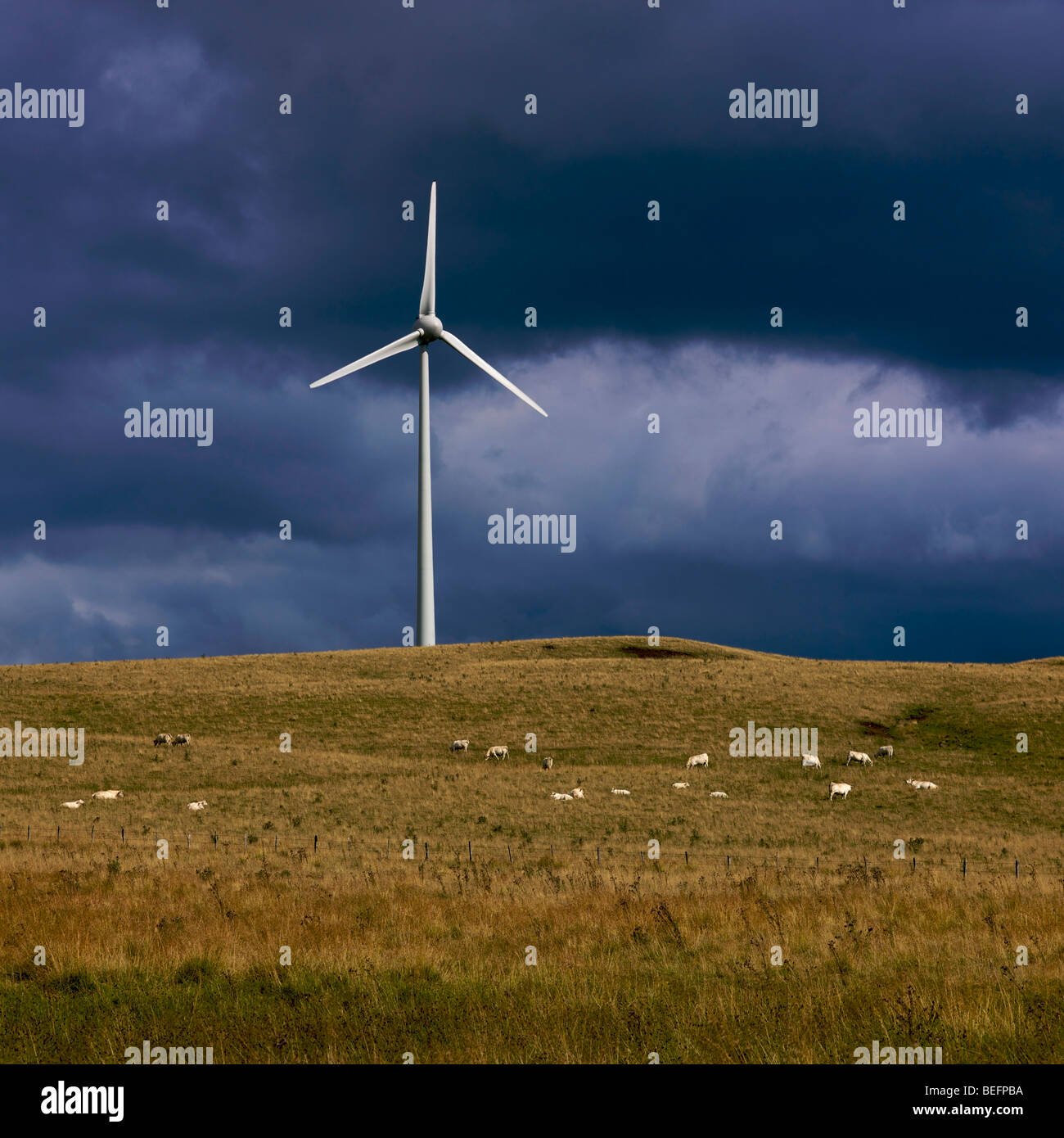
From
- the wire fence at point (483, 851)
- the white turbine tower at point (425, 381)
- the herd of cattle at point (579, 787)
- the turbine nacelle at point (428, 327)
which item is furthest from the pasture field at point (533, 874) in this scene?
the turbine nacelle at point (428, 327)

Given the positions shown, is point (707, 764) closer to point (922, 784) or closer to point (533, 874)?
point (922, 784)

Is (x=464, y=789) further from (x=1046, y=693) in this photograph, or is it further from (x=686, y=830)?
(x=1046, y=693)

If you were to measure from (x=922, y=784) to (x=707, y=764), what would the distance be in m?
10.2

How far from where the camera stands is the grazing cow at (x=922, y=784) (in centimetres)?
4481

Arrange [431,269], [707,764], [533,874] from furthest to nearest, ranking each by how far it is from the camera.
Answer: [431,269]
[707,764]
[533,874]

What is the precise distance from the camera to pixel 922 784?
45.2m

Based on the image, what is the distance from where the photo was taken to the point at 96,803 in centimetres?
3825


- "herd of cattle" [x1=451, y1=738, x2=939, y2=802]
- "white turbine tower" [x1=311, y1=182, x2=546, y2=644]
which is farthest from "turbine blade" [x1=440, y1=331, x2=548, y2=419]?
"herd of cattle" [x1=451, y1=738, x2=939, y2=802]

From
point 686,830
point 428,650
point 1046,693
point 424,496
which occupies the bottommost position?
point 686,830

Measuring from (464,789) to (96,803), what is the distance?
14.9m

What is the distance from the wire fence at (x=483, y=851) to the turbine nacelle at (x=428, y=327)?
5855 centimetres

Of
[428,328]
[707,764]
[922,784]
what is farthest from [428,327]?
[922,784]
